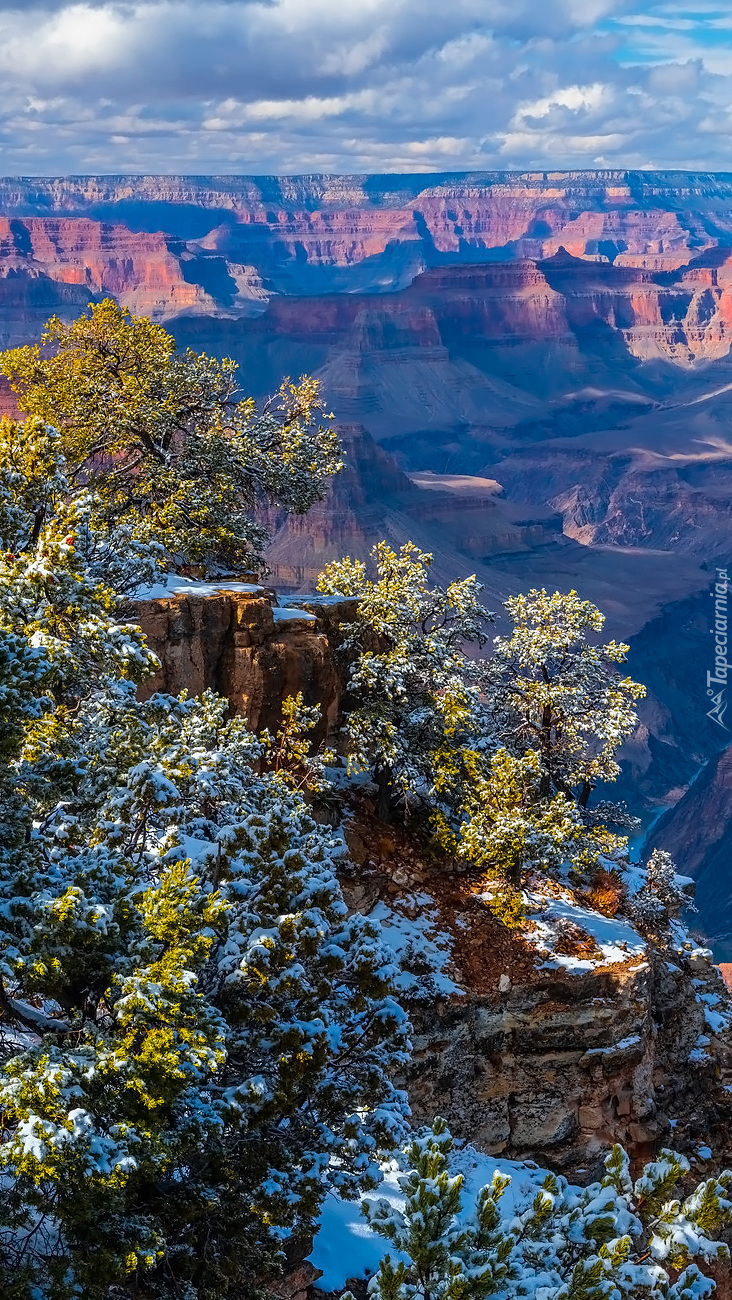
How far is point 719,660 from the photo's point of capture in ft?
599

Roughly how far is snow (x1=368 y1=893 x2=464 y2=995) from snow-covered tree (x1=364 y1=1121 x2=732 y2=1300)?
10.0 meters

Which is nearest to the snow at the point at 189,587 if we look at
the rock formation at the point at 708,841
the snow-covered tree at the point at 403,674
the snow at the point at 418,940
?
the snow-covered tree at the point at 403,674

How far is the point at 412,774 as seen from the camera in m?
27.3

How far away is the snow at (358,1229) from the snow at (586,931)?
4.48 metres

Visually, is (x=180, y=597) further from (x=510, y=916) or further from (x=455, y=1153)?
(x=455, y=1153)

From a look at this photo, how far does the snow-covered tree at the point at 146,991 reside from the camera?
1234cm

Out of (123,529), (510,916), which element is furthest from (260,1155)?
(510,916)

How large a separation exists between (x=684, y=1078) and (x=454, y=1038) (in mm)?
8246

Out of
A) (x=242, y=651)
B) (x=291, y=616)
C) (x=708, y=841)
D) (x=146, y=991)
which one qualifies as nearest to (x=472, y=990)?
(x=242, y=651)

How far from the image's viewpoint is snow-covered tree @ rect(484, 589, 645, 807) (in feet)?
99.1

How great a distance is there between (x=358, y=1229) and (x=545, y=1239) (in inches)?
279

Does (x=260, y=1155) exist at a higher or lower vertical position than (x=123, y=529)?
lower

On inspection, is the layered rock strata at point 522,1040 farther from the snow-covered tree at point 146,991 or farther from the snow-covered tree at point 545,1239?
the snow-covered tree at point 545,1239

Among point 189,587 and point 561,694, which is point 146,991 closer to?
point 189,587
